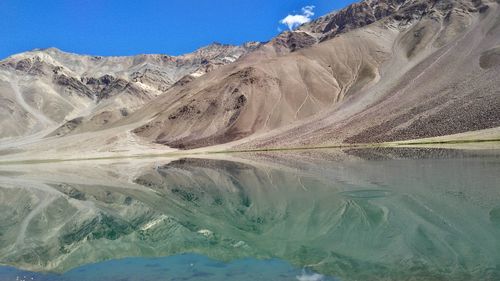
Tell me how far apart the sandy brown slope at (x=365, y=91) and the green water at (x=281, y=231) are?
5782 cm

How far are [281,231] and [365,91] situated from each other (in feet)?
374

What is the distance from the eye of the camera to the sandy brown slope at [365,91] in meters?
95.5

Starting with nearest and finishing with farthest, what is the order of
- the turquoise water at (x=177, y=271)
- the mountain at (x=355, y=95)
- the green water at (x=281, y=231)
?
the turquoise water at (x=177, y=271), the green water at (x=281, y=231), the mountain at (x=355, y=95)

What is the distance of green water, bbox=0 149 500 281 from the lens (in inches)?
610

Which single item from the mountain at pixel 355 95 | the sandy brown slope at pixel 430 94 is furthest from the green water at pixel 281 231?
the mountain at pixel 355 95

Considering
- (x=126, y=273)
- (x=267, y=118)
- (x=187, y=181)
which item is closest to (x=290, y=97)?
(x=267, y=118)

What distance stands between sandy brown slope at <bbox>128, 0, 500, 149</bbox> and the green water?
57819 millimetres

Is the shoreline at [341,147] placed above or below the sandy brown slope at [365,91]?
below

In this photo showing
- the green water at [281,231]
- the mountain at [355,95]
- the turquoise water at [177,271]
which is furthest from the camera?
the mountain at [355,95]

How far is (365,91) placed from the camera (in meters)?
130

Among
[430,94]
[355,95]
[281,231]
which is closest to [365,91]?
[355,95]

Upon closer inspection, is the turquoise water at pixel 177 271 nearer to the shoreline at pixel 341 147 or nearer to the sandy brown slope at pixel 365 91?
the shoreline at pixel 341 147

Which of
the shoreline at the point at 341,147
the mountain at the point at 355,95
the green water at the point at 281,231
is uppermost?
the mountain at the point at 355,95

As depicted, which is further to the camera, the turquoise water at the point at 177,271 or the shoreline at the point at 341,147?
the shoreline at the point at 341,147
